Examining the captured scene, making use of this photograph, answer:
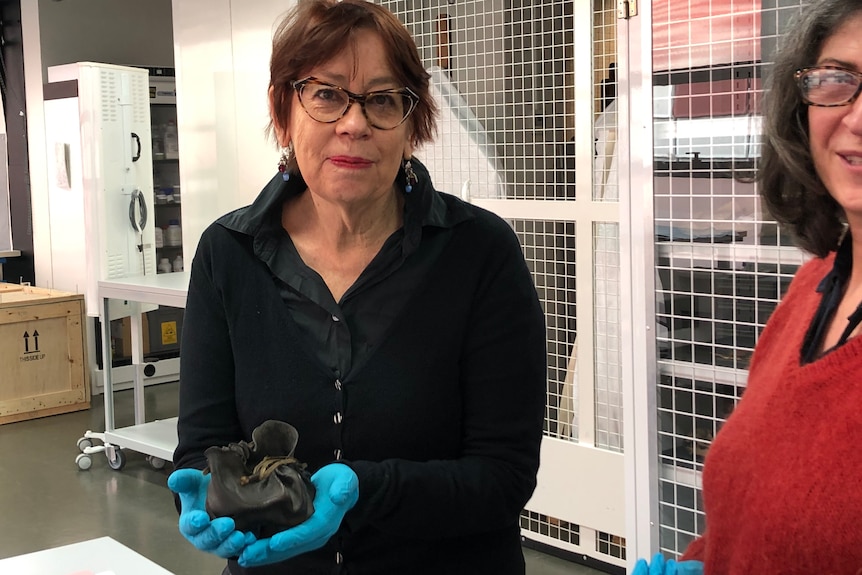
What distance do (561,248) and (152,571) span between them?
1.98 m

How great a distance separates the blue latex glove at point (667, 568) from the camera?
3.83 ft

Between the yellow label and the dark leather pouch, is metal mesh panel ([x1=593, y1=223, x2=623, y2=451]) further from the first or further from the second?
the yellow label

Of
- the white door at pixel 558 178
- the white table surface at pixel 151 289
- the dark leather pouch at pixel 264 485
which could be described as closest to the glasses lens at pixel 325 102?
the dark leather pouch at pixel 264 485

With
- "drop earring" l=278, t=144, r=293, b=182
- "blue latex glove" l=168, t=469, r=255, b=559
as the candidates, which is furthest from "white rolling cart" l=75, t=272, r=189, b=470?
"blue latex glove" l=168, t=469, r=255, b=559

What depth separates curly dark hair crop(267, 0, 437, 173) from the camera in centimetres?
138

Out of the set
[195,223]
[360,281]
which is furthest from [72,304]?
[360,281]

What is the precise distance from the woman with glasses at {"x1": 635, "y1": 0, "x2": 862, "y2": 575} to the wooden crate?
17.9 feet

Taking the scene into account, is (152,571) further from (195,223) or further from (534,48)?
(195,223)

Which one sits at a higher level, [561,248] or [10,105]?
[10,105]

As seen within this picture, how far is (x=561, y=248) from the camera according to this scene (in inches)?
130

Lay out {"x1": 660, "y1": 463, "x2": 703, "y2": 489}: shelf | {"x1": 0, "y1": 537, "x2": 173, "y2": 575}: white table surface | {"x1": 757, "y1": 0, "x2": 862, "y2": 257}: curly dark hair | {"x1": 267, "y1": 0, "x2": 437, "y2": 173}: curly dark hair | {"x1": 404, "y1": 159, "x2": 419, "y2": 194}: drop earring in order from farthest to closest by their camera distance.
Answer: {"x1": 660, "y1": 463, "x2": 703, "y2": 489}: shelf
{"x1": 0, "y1": 537, "x2": 173, "y2": 575}: white table surface
{"x1": 404, "y1": 159, "x2": 419, "y2": 194}: drop earring
{"x1": 267, "y1": 0, "x2": 437, "y2": 173}: curly dark hair
{"x1": 757, "y1": 0, "x2": 862, "y2": 257}: curly dark hair

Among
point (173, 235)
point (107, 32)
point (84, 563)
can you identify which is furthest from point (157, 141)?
point (84, 563)

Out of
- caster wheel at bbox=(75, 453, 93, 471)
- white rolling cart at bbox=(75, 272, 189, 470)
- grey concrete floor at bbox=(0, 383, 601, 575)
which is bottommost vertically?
grey concrete floor at bbox=(0, 383, 601, 575)

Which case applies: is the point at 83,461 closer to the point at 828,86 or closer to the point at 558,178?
the point at 558,178
